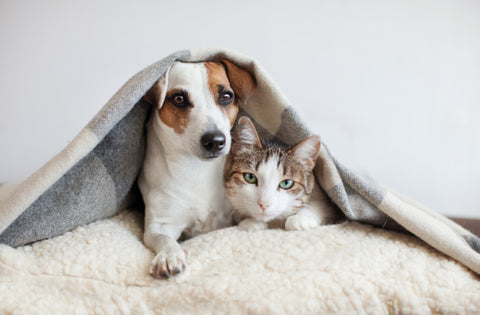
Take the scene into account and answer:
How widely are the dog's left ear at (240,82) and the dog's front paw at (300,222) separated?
1.23 ft

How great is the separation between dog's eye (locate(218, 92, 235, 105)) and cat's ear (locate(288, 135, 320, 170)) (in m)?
0.23

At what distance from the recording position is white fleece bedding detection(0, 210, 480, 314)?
79 cm

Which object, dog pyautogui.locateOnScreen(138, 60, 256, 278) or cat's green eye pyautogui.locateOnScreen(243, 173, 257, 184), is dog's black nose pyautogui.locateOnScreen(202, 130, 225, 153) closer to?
dog pyautogui.locateOnScreen(138, 60, 256, 278)

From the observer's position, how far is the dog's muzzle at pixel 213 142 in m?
0.95

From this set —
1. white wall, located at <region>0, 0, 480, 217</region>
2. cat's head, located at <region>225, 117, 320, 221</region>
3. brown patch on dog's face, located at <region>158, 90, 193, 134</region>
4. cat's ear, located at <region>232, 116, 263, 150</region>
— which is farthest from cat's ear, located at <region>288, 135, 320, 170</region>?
white wall, located at <region>0, 0, 480, 217</region>

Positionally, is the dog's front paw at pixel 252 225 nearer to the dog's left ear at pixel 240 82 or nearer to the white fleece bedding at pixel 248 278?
the white fleece bedding at pixel 248 278

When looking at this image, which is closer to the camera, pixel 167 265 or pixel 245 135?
pixel 167 265

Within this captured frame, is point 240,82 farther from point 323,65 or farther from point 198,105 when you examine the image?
point 323,65

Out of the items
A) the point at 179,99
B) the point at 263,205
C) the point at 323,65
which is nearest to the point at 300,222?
the point at 263,205

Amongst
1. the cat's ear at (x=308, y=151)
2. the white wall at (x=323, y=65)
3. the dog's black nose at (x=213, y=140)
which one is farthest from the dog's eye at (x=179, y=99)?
the white wall at (x=323, y=65)

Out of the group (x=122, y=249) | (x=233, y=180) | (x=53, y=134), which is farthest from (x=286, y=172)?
(x=53, y=134)

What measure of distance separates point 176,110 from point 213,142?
16cm

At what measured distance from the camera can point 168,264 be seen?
2.78ft

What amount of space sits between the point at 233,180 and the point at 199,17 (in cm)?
91
